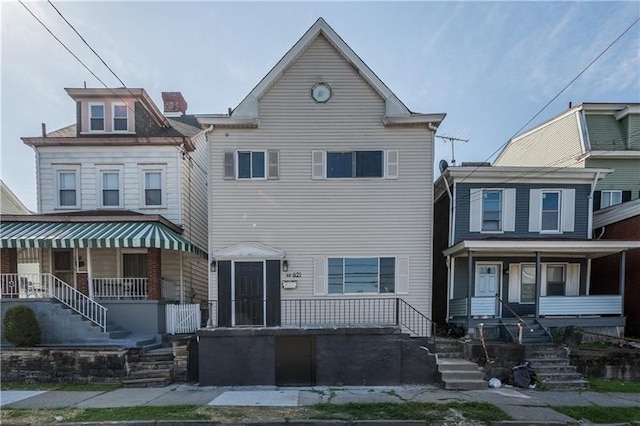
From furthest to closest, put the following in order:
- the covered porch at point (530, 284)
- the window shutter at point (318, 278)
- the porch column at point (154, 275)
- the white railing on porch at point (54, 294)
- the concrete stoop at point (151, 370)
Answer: the covered porch at point (530, 284)
the window shutter at point (318, 278)
the porch column at point (154, 275)
the white railing on porch at point (54, 294)
the concrete stoop at point (151, 370)

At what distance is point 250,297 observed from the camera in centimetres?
1038

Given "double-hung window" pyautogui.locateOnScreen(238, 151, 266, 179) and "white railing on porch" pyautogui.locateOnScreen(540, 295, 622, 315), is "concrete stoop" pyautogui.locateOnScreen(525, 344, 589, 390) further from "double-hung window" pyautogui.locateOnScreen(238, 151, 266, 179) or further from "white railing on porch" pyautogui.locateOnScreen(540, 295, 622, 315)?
"double-hung window" pyautogui.locateOnScreen(238, 151, 266, 179)

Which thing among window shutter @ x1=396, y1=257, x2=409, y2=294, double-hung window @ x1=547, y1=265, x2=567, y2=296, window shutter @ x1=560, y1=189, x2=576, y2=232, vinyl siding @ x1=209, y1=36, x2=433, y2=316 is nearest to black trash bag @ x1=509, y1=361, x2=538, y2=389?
vinyl siding @ x1=209, y1=36, x2=433, y2=316

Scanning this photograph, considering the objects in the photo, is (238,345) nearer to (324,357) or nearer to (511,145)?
(324,357)

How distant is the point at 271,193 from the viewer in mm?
10539

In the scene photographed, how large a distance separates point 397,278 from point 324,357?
11.5 ft

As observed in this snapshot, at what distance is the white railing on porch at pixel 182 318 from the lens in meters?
10.4

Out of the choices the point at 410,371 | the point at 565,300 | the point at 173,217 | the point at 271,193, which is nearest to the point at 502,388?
the point at 410,371

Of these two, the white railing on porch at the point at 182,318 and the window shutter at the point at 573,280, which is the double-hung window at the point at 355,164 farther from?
the window shutter at the point at 573,280

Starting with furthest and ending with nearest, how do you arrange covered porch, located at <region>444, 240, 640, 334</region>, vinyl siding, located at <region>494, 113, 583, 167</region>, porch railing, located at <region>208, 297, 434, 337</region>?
1. vinyl siding, located at <region>494, 113, 583, 167</region>
2. covered porch, located at <region>444, 240, 640, 334</region>
3. porch railing, located at <region>208, 297, 434, 337</region>

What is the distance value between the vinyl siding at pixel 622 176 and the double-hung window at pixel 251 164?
13528 millimetres

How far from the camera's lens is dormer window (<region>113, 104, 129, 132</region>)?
12141 millimetres

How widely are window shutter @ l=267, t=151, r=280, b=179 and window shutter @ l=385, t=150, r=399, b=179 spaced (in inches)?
138

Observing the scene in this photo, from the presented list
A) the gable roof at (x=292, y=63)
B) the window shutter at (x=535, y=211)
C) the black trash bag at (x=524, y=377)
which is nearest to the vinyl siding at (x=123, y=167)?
the gable roof at (x=292, y=63)
